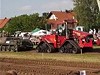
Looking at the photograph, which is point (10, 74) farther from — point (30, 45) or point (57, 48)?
point (30, 45)

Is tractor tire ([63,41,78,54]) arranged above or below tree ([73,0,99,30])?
below

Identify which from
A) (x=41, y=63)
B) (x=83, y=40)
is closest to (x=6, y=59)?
(x=41, y=63)

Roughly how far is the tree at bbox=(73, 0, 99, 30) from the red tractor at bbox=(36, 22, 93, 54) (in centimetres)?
3204

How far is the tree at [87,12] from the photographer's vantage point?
61.2 m

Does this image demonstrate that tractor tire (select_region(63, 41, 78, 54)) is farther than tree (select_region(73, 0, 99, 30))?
No

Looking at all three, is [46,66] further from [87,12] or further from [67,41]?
[87,12]

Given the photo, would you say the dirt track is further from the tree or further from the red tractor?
the tree

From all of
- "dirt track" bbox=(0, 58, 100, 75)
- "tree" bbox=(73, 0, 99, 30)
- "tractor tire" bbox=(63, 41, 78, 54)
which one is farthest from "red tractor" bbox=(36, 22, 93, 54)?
"tree" bbox=(73, 0, 99, 30)

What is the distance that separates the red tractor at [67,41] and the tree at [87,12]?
32.0 metres

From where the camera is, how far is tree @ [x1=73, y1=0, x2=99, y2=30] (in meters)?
61.2

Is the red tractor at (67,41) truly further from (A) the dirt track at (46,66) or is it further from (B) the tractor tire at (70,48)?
(A) the dirt track at (46,66)

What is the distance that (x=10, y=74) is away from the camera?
13.6 metres

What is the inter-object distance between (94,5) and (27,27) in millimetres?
19481

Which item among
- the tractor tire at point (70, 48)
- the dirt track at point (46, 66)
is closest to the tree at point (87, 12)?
the tractor tire at point (70, 48)
